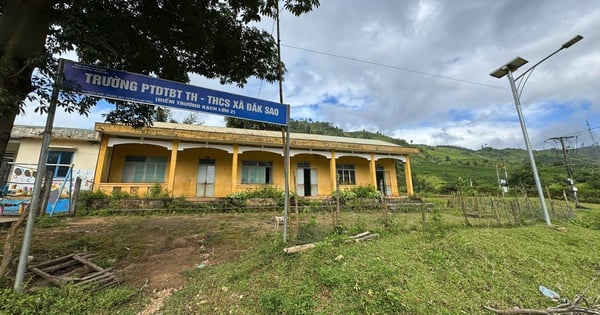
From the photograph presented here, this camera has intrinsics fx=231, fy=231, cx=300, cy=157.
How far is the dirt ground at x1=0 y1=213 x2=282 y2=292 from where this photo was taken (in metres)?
3.49

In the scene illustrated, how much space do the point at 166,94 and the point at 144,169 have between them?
358 inches

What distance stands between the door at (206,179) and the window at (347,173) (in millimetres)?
7070

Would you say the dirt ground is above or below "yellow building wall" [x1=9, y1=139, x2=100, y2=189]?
below

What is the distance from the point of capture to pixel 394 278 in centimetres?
290

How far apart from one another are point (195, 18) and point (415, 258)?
588 cm

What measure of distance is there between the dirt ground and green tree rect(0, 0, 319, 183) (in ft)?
7.32

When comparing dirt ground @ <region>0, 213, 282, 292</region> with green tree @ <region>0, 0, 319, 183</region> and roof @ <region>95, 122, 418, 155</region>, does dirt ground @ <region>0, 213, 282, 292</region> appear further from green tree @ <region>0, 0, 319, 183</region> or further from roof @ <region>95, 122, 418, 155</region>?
roof @ <region>95, 122, 418, 155</region>

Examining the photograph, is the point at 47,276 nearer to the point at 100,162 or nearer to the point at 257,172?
the point at 100,162

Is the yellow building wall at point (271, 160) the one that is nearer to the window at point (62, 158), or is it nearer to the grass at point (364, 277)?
the window at point (62, 158)

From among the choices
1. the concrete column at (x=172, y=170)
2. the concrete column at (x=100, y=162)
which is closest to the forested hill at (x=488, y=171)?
the concrete column at (x=172, y=170)

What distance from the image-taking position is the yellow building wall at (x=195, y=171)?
1112 centimetres

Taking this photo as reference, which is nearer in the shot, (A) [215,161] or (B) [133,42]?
(B) [133,42]

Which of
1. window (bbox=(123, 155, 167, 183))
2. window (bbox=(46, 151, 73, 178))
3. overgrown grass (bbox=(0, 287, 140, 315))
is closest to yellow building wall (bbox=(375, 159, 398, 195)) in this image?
window (bbox=(123, 155, 167, 183))

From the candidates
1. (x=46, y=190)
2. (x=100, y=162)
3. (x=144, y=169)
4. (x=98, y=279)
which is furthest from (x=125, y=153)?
(x=98, y=279)
